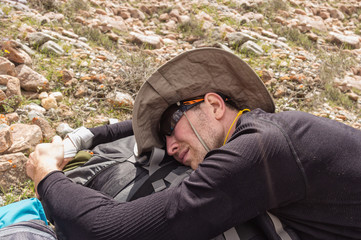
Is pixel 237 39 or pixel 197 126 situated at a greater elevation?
pixel 197 126

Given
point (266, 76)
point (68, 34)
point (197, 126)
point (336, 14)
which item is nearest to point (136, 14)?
point (68, 34)

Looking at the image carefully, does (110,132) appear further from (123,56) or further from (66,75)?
(123,56)

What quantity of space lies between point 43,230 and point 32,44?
3120 mm

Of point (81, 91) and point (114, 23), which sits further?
point (114, 23)

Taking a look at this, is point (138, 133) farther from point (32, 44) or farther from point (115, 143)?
point (32, 44)

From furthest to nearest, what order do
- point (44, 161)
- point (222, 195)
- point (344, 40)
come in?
point (344, 40)
point (44, 161)
point (222, 195)

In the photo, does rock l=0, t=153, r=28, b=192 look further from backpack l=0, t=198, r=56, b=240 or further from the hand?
backpack l=0, t=198, r=56, b=240

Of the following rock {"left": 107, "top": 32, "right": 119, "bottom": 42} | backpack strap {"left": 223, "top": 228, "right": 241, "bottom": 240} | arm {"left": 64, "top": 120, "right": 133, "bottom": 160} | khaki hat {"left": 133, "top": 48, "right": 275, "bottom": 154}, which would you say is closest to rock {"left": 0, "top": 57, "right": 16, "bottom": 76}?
arm {"left": 64, "top": 120, "right": 133, "bottom": 160}

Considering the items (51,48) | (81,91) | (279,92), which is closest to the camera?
(81,91)

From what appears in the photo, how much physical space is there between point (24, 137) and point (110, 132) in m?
0.77

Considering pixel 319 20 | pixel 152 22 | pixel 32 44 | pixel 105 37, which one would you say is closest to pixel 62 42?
pixel 32 44

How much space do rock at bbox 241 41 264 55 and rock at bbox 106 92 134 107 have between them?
2.83m

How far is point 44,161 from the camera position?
2086 millimetres

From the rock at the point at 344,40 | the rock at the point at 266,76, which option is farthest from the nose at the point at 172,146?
the rock at the point at 344,40
